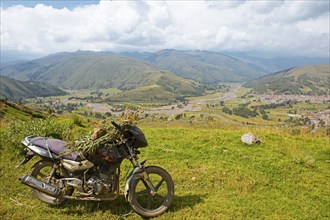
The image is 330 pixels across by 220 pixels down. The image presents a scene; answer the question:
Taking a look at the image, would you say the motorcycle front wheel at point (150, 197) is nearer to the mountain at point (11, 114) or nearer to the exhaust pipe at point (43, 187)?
the exhaust pipe at point (43, 187)

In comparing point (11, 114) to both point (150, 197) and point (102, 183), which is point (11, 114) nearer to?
point (102, 183)

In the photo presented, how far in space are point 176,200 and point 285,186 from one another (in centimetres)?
357

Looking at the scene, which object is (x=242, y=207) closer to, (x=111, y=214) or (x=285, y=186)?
(x=285, y=186)

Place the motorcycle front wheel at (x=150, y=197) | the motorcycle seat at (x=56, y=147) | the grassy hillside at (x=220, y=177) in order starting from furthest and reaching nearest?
the grassy hillside at (x=220, y=177) → the motorcycle seat at (x=56, y=147) → the motorcycle front wheel at (x=150, y=197)

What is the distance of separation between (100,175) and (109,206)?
106cm

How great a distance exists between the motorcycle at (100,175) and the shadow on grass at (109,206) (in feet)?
0.92

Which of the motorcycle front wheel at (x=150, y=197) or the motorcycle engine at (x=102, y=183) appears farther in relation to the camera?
the motorcycle front wheel at (x=150, y=197)

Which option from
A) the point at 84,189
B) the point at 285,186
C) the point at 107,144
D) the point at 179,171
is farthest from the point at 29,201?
the point at 285,186

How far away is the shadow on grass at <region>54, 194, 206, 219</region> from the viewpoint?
6.79 meters

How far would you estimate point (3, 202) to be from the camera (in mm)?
7016

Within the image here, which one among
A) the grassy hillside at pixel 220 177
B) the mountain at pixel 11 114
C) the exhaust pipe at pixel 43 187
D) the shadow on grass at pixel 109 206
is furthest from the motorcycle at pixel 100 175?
the mountain at pixel 11 114

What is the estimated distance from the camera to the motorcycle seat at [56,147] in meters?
6.71

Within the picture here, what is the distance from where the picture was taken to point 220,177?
8.92 metres

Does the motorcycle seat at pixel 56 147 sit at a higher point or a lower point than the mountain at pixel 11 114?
higher
